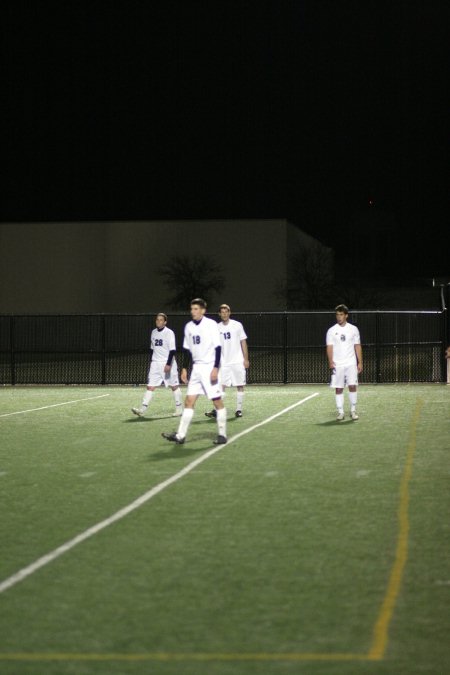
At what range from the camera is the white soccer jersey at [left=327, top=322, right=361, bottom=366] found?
17984 millimetres

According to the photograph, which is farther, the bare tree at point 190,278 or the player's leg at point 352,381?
the bare tree at point 190,278

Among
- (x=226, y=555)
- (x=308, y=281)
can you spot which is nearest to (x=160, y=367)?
(x=226, y=555)

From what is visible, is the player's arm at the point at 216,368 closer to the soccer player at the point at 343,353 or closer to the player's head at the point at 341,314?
the player's head at the point at 341,314

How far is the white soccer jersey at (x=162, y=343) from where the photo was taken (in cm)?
1916

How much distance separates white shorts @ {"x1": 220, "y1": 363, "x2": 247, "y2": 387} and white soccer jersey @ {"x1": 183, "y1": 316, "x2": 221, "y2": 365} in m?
4.76

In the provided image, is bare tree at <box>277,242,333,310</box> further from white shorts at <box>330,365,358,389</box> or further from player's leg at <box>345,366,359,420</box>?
white shorts at <box>330,365,358,389</box>

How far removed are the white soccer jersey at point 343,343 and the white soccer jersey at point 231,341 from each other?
2.11m

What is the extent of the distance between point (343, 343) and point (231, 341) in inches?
97.9

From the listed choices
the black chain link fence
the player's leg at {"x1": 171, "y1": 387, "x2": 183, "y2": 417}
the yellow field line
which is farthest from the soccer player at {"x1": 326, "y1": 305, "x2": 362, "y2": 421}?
the black chain link fence

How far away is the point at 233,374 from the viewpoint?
768 inches

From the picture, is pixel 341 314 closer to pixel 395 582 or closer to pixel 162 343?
pixel 162 343

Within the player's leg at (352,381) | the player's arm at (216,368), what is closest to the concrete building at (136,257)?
the player's leg at (352,381)

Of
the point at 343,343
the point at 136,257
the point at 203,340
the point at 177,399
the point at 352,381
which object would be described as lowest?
the point at 177,399

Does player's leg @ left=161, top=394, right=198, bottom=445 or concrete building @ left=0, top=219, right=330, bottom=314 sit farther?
concrete building @ left=0, top=219, right=330, bottom=314
